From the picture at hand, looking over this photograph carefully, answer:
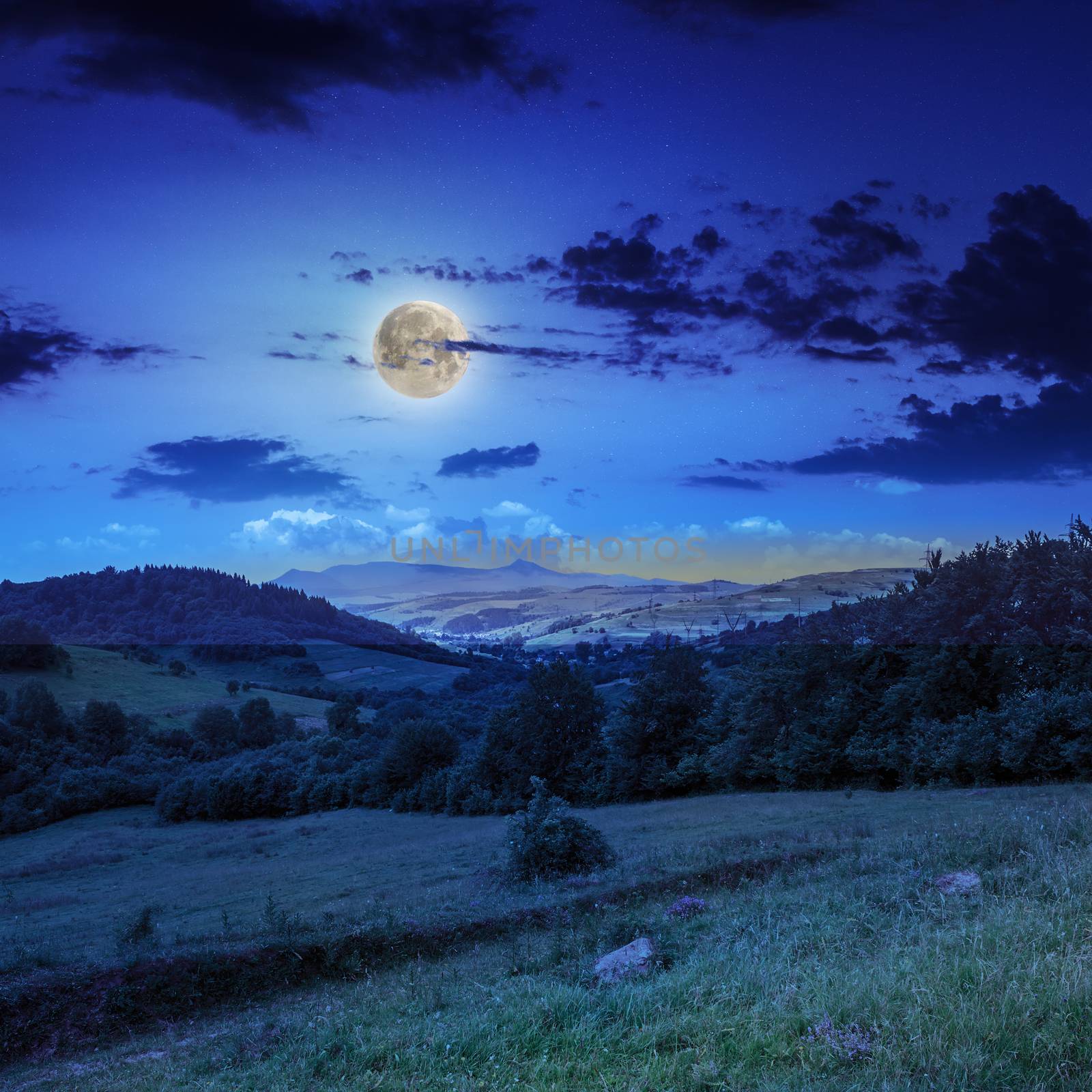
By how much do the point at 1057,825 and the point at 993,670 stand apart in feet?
85.3

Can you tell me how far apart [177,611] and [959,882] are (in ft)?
391

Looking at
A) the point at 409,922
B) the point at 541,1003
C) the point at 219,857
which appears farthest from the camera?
the point at 219,857

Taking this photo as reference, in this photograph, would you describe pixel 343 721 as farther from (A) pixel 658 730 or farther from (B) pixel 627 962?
(B) pixel 627 962

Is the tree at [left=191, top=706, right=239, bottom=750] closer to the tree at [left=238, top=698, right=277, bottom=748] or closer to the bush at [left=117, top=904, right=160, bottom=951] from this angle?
the tree at [left=238, top=698, right=277, bottom=748]

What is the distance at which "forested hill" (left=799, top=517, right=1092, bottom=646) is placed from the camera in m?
33.6

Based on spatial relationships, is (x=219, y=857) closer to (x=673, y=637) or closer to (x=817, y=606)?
(x=673, y=637)

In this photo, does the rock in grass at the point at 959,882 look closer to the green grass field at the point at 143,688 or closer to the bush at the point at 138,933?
the bush at the point at 138,933

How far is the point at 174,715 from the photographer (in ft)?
303

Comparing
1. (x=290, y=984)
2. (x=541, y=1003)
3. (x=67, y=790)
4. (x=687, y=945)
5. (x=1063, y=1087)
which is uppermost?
(x=1063, y=1087)

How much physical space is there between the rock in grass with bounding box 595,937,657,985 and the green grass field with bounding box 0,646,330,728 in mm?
93093

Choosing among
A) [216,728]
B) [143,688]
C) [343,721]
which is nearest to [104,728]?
[216,728]

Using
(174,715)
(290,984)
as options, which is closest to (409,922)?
(290,984)

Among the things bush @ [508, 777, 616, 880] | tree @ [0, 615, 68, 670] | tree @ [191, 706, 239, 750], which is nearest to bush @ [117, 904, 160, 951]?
bush @ [508, 777, 616, 880]

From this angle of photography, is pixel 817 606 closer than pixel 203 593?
Yes
